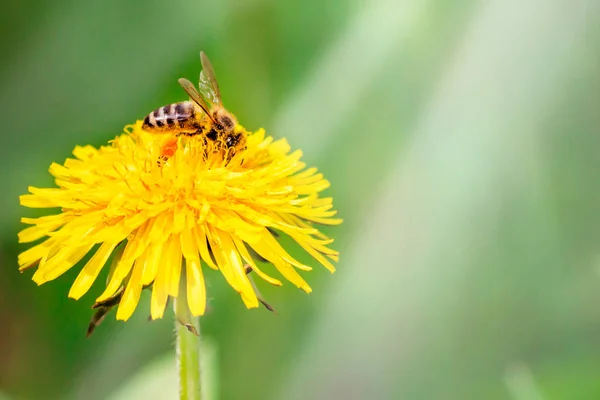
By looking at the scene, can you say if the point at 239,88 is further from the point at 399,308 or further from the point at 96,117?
the point at 399,308

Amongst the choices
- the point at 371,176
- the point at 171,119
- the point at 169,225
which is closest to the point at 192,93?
the point at 171,119

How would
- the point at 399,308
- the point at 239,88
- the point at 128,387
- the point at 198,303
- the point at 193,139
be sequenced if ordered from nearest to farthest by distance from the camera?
1. the point at 198,303
2. the point at 193,139
3. the point at 128,387
4. the point at 399,308
5. the point at 239,88

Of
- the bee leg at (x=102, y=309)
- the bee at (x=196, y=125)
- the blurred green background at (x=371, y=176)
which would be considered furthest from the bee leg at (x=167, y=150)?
the blurred green background at (x=371, y=176)

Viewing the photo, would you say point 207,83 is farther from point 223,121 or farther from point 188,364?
point 188,364

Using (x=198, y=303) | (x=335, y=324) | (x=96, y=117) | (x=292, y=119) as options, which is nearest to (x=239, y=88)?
(x=292, y=119)

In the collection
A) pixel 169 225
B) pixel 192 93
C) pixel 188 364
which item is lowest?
pixel 188 364

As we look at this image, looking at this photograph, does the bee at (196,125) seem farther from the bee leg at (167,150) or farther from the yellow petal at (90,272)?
the yellow petal at (90,272)

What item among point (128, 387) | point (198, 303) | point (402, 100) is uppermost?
point (402, 100)
